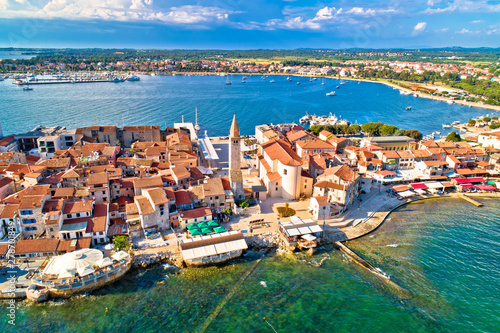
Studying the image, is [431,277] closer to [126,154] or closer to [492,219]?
[492,219]

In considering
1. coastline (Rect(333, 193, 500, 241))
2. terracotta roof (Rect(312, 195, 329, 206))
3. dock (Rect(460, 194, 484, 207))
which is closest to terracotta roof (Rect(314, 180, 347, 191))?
terracotta roof (Rect(312, 195, 329, 206))

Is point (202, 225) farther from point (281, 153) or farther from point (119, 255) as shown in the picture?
point (281, 153)

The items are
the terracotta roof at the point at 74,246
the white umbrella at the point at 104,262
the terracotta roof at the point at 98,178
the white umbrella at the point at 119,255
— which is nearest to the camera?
the white umbrella at the point at 104,262

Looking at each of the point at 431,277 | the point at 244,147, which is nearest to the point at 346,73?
the point at 244,147

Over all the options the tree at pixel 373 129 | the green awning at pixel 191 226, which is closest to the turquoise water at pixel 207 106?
the tree at pixel 373 129

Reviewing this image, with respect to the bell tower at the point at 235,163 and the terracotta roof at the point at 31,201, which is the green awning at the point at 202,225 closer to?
the bell tower at the point at 235,163

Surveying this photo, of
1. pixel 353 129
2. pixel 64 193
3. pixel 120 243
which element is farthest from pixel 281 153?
pixel 353 129
